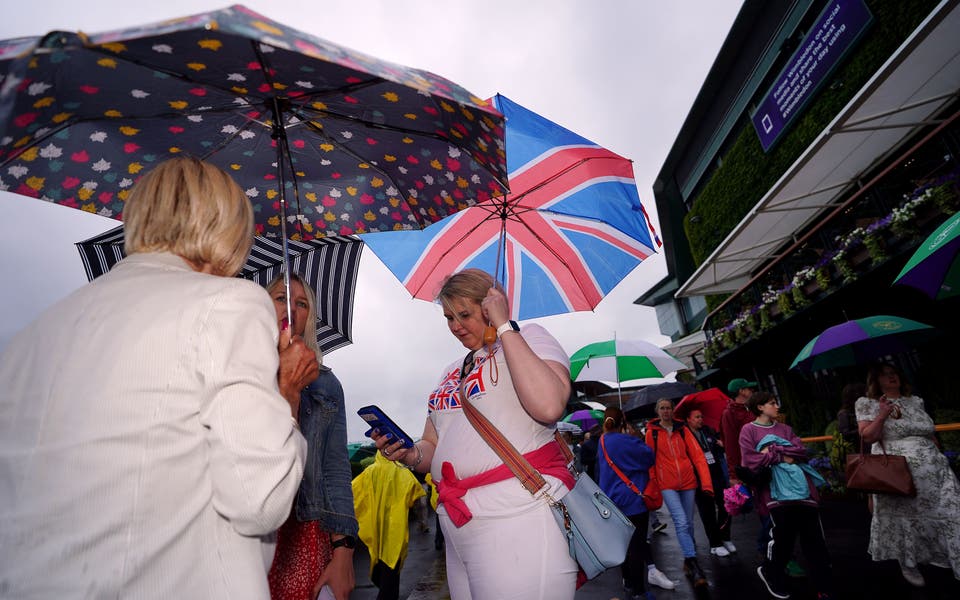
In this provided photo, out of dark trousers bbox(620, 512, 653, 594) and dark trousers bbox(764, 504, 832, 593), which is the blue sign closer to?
dark trousers bbox(764, 504, 832, 593)

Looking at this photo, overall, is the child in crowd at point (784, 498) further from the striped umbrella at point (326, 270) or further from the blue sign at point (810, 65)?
the blue sign at point (810, 65)

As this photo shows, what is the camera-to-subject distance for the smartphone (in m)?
2.30

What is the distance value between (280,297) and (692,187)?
22.9 meters

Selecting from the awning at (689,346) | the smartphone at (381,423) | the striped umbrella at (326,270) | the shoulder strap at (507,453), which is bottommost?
the shoulder strap at (507,453)

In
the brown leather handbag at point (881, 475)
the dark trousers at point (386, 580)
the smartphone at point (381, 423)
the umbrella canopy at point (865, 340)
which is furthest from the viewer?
the umbrella canopy at point (865, 340)

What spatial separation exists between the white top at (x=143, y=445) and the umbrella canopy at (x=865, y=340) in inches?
308

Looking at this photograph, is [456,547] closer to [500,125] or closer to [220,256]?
[220,256]

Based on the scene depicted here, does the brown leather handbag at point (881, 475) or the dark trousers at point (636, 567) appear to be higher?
the brown leather handbag at point (881, 475)

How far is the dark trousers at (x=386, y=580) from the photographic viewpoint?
4.45 meters

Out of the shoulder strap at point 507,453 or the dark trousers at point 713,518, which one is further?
the dark trousers at point 713,518

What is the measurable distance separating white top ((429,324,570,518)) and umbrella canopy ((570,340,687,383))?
5.94 meters

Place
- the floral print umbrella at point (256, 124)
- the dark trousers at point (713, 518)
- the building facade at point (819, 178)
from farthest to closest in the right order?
1. the building facade at point (819, 178)
2. the dark trousers at point (713, 518)
3. the floral print umbrella at point (256, 124)

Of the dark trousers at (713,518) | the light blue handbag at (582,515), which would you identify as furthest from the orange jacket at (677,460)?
the light blue handbag at (582,515)

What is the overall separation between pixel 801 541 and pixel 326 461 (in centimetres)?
448
